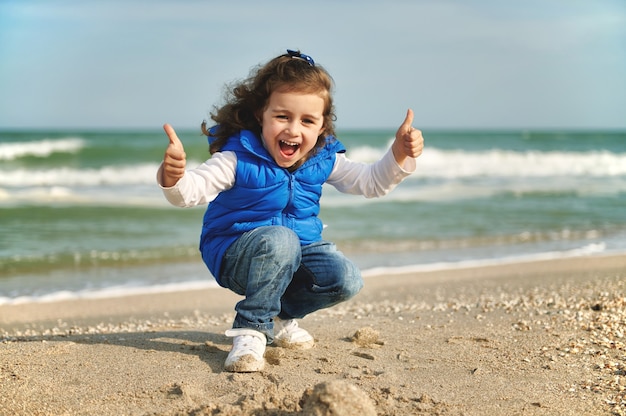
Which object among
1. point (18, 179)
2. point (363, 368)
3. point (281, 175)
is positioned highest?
point (281, 175)

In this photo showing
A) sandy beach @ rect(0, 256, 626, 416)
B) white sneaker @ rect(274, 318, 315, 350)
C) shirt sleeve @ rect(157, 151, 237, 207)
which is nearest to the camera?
sandy beach @ rect(0, 256, 626, 416)

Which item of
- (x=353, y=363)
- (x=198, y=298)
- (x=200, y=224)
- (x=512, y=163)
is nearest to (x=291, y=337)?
(x=353, y=363)

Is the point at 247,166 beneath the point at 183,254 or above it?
above

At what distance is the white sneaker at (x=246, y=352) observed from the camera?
9.73 ft

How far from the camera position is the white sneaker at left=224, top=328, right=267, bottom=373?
297 centimetres

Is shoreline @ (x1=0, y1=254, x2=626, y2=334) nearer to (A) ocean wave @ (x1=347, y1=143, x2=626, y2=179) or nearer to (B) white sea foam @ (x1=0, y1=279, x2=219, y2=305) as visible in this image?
(B) white sea foam @ (x1=0, y1=279, x2=219, y2=305)

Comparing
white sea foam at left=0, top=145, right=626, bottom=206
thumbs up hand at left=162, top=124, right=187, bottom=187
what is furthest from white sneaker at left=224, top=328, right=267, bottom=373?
white sea foam at left=0, top=145, right=626, bottom=206

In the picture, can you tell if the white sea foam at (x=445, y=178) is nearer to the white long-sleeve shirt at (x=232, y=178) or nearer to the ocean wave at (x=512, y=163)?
the ocean wave at (x=512, y=163)

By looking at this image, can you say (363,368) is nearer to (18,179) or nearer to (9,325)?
(9,325)

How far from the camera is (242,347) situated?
10.1 feet

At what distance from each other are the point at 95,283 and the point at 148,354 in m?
3.17

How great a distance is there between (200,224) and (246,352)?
6700 millimetres

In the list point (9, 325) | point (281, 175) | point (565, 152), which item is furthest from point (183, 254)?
point (565, 152)

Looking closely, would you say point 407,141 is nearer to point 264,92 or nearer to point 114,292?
point 264,92
